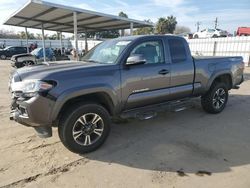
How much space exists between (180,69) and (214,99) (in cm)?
163

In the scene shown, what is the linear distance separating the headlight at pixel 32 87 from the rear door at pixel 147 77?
52.2 inches

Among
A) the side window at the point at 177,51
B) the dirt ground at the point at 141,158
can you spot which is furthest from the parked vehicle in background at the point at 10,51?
the side window at the point at 177,51

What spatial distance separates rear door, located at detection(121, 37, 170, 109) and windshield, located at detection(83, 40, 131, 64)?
0.80ft

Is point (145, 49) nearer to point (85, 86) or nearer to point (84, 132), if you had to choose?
point (85, 86)

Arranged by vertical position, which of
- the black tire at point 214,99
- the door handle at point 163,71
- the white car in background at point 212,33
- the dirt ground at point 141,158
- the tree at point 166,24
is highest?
the tree at point 166,24

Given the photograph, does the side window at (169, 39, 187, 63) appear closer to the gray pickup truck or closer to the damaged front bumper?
the gray pickup truck

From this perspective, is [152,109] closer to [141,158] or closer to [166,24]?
[141,158]

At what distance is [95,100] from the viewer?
169 inches

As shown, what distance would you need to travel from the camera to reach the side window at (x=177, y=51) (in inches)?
209

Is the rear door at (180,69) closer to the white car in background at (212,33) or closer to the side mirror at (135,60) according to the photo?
the side mirror at (135,60)

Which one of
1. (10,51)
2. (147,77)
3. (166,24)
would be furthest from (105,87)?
(166,24)

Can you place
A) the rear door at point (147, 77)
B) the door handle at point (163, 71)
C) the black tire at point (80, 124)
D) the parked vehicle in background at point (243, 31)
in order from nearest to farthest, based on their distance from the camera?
1. the black tire at point (80, 124)
2. the rear door at point (147, 77)
3. the door handle at point (163, 71)
4. the parked vehicle in background at point (243, 31)

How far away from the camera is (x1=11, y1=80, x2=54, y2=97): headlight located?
143 inches

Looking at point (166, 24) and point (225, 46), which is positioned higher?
point (166, 24)
